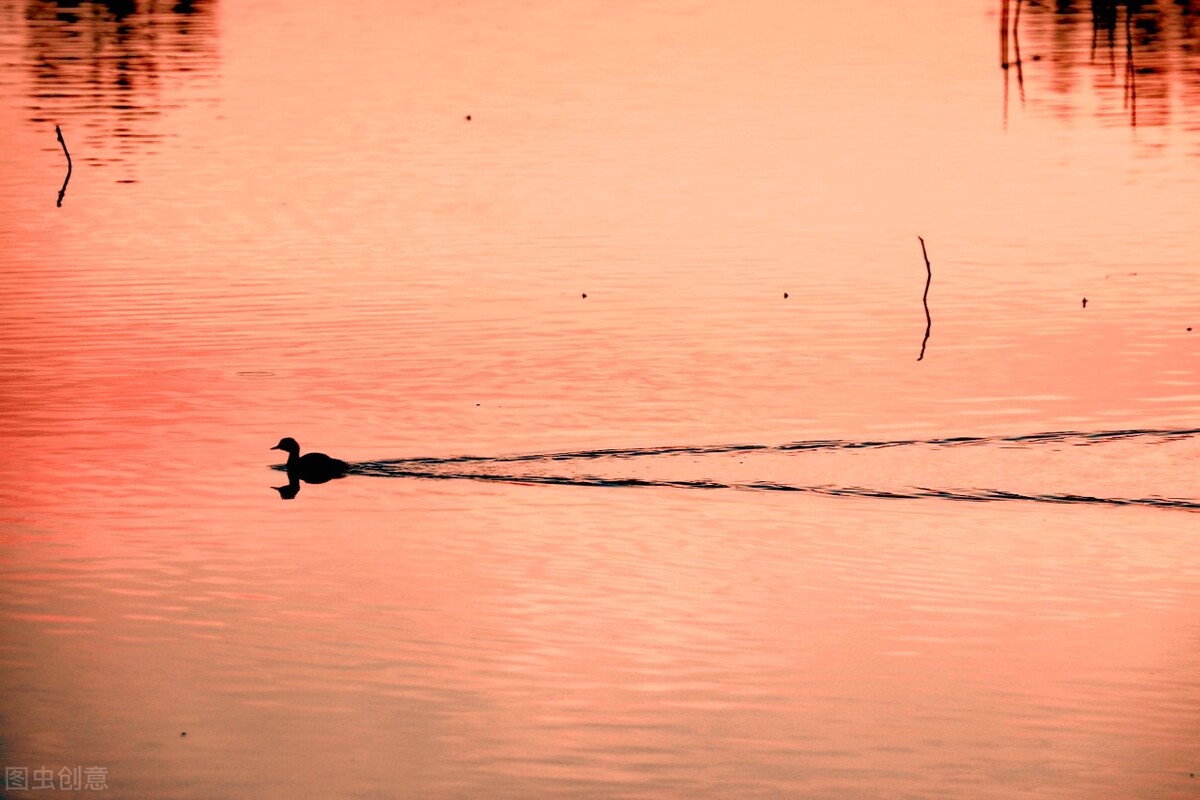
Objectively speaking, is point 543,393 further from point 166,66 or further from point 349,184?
point 166,66

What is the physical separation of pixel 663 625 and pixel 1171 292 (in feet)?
43.2

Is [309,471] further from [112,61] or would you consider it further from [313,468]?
[112,61]

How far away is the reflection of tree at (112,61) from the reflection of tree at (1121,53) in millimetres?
18878

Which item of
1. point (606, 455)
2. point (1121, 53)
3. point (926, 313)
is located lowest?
point (1121, 53)

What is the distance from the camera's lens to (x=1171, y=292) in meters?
25.3

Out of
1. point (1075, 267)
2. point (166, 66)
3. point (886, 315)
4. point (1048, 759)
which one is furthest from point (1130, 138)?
point (1048, 759)

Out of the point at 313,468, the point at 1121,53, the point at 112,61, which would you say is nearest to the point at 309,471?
the point at 313,468

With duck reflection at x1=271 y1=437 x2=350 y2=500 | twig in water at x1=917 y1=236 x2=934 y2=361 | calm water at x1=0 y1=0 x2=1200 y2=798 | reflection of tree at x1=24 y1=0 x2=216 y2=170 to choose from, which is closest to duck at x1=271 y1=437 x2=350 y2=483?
duck reflection at x1=271 y1=437 x2=350 y2=500

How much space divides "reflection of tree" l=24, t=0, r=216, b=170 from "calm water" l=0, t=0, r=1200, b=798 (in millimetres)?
971

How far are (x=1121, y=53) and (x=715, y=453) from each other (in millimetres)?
37928

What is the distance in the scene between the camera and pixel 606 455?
1848 centimetres

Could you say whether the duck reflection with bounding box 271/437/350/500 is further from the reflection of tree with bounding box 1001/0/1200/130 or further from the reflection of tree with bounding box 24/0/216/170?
the reflection of tree with bounding box 1001/0/1200/130

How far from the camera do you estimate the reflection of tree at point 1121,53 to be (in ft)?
142

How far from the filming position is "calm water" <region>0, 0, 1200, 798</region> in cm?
1227
